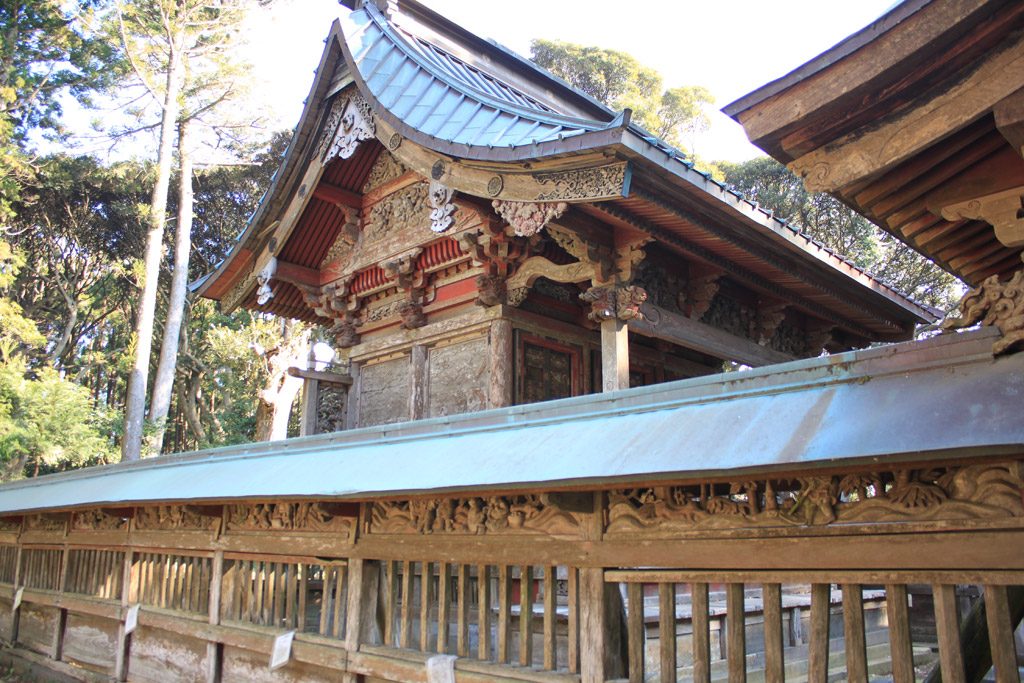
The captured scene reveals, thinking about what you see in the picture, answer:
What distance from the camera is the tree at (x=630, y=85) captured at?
102 ft

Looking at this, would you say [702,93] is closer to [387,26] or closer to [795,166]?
[387,26]

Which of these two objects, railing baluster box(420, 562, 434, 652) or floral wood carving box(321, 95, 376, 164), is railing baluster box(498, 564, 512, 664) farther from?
floral wood carving box(321, 95, 376, 164)

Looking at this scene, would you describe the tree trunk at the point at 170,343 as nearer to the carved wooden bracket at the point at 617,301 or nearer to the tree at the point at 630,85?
the tree at the point at 630,85

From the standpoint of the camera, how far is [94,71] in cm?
2584

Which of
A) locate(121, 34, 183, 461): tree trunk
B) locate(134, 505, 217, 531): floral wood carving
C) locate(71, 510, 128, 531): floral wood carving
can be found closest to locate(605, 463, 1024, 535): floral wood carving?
locate(134, 505, 217, 531): floral wood carving

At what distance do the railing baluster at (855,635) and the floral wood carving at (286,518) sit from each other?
3.76m

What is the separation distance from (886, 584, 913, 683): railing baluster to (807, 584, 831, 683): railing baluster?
0.28m

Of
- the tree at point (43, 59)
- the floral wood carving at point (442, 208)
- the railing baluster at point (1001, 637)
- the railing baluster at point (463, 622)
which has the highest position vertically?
the tree at point (43, 59)

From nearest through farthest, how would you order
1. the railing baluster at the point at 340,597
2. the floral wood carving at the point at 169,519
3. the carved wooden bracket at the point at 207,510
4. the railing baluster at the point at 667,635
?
1. the railing baluster at the point at 667,635
2. the railing baluster at the point at 340,597
3. the carved wooden bracket at the point at 207,510
4. the floral wood carving at the point at 169,519

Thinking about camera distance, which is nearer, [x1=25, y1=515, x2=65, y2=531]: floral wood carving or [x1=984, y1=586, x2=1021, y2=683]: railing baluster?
[x1=984, y1=586, x2=1021, y2=683]: railing baluster

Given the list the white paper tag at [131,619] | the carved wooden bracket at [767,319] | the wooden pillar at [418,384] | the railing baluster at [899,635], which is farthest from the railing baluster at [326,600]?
the carved wooden bracket at [767,319]

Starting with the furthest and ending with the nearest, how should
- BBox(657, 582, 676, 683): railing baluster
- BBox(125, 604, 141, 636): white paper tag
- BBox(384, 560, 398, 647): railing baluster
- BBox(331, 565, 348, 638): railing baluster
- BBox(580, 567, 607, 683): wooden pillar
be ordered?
BBox(125, 604, 141, 636): white paper tag, BBox(331, 565, 348, 638): railing baluster, BBox(384, 560, 398, 647): railing baluster, BBox(580, 567, 607, 683): wooden pillar, BBox(657, 582, 676, 683): railing baluster

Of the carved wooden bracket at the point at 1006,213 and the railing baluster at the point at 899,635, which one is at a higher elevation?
the carved wooden bracket at the point at 1006,213

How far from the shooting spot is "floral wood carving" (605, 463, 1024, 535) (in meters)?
3.22
